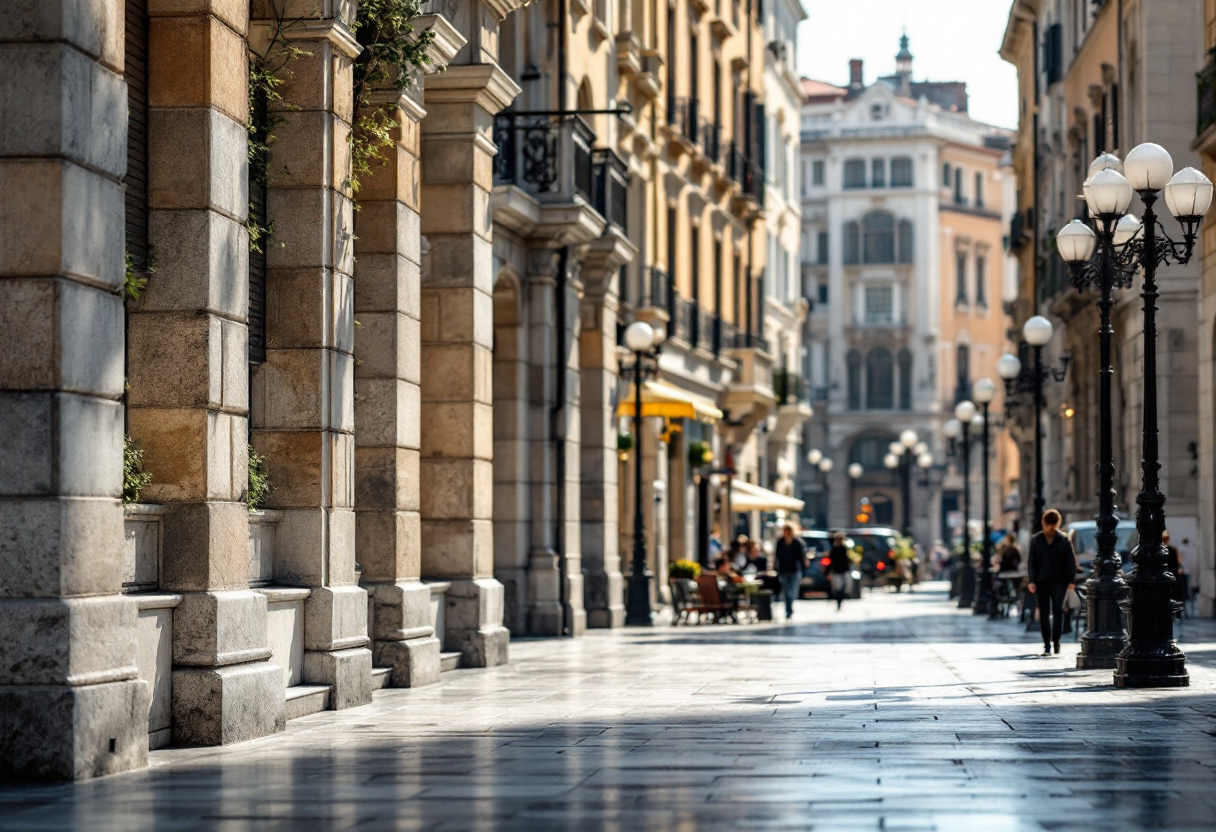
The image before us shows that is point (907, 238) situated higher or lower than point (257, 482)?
higher

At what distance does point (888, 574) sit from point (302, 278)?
48765mm

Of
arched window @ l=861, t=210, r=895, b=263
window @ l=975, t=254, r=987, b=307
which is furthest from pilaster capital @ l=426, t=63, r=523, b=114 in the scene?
window @ l=975, t=254, r=987, b=307

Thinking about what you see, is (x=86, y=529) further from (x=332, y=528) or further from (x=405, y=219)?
(x=405, y=219)

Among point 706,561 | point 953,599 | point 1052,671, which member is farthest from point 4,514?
point 953,599

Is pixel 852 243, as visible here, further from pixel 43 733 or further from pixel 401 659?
pixel 43 733

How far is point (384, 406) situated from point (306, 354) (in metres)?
2.22

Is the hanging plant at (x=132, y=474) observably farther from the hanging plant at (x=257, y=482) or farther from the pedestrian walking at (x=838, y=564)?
the pedestrian walking at (x=838, y=564)

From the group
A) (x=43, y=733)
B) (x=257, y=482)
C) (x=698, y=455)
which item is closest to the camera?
(x=43, y=733)

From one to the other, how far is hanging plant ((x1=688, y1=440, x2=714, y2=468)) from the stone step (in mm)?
26725

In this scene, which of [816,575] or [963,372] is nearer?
[816,575]

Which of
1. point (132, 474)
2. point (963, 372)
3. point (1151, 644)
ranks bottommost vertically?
point (1151, 644)

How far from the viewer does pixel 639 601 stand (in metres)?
32.2

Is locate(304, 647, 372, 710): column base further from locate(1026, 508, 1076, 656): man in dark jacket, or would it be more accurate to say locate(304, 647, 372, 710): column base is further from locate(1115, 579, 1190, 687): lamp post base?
locate(1026, 508, 1076, 656): man in dark jacket

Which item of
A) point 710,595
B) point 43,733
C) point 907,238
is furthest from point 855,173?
point 43,733
